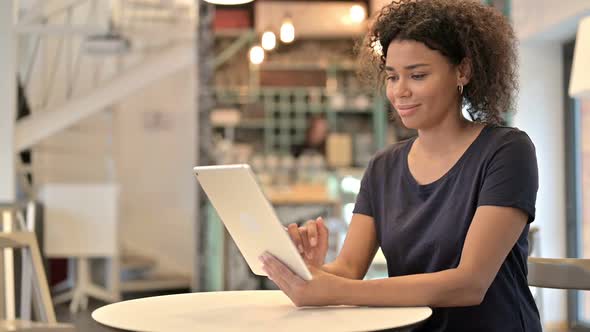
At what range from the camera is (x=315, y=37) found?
37.8 feet

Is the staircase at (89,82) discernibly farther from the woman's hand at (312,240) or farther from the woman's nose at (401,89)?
the woman's nose at (401,89)

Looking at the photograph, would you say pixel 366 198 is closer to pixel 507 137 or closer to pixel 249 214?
pixel 507 137

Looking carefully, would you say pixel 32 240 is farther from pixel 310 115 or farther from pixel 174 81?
pixel 310 115

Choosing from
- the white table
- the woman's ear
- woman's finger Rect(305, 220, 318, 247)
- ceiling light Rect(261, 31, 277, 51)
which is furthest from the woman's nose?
ceiling light Rect(261, 31, 277, 51)

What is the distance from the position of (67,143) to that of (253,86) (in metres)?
2.73

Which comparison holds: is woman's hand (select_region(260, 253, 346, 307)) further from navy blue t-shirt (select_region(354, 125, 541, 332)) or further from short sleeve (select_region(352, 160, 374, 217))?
short sleeve (select_region(352, 160, 374, 217))

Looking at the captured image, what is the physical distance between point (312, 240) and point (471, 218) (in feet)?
1.20

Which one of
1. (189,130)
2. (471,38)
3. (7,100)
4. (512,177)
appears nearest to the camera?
(512,177)

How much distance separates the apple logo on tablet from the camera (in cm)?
162

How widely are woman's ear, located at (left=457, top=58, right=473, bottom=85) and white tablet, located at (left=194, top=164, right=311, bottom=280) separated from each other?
582 millimetres

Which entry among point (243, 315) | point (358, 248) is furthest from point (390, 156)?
point (243, 315)

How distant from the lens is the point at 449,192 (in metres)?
1.84

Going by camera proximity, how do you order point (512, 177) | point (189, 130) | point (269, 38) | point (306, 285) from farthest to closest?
point (189, 130)
point (269, 38)
point (512, 177)
point (306, 285)

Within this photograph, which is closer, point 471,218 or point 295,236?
point 471,218
